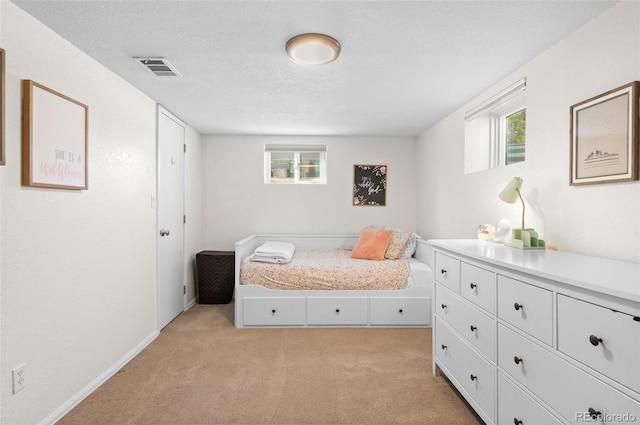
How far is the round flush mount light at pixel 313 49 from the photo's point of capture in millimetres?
1816

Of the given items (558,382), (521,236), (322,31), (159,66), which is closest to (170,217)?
(159,66)

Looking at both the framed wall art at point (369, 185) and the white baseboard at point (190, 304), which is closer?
the white baseboard at point (190, 304)

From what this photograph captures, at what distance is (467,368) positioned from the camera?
1.86 m

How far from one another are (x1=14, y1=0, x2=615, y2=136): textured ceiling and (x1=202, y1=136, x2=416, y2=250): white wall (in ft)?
4.42

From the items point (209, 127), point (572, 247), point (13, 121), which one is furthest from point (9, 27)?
point (572, 247)

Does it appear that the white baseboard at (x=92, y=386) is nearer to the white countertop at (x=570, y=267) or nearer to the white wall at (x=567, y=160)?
the white countertop at (x=570, y=267)

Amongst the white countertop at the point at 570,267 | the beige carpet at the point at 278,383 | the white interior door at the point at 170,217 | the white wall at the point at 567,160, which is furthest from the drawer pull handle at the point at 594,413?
the white interior door at the point at 170,217

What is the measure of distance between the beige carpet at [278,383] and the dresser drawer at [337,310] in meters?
0.14

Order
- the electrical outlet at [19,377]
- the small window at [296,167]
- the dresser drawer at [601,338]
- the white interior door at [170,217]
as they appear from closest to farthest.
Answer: the dresser drawer at [601,338], the electrical outlet at [19,377], the white interior door at [170,217], the small window at [296,167]

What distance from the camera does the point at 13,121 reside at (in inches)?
62.7

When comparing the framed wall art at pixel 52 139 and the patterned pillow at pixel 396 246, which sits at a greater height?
the framed wall art at pixel 52 139

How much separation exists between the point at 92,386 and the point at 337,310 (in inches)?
78.2

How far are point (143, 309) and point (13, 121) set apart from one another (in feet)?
5.79

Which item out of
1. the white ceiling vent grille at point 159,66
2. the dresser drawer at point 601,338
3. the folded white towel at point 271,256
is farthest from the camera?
the folded white towel at point 271,256
